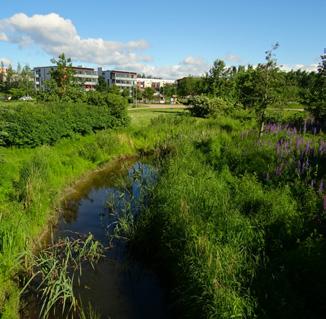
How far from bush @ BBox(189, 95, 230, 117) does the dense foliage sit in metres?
10.6

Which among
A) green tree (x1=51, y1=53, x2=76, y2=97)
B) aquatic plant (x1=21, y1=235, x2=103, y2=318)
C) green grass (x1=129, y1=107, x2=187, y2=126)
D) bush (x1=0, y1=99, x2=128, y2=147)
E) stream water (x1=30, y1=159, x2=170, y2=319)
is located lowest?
stream water (x1=30, y1=159, x2=170, y2=319)

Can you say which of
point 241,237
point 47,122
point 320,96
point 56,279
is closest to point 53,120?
point 47,122

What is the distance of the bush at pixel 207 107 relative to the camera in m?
32.9

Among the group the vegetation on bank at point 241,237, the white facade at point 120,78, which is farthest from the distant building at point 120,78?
the vegetation on bank at point 241,237

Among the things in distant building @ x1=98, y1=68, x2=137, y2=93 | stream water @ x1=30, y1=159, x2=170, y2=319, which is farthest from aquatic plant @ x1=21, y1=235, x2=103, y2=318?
distant building @ x1=98, y1=68, x2=137, y2=93

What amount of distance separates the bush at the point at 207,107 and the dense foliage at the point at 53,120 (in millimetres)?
10593

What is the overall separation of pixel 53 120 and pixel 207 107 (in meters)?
18.9

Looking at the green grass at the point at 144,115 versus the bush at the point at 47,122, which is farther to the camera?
the green grass at the point at 144,115

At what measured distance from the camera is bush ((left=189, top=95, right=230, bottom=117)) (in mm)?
32875

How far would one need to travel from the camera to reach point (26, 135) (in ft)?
51.0

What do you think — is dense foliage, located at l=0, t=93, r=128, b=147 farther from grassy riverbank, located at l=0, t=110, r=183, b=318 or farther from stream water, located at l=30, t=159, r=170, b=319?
stream water, located at l=30, t=159, r=170, b=319

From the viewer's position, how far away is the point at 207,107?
108ft

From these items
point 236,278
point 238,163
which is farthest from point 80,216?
point 236,278

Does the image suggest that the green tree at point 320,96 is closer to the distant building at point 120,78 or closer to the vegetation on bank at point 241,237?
the vegetation on bank at point 241,237
